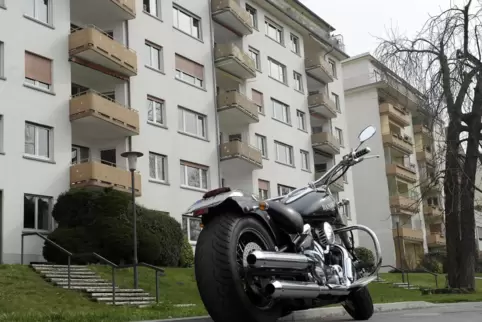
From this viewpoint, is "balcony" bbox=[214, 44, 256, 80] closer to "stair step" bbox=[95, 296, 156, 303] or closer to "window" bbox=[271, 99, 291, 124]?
"window" bbox=[271, 99, 291, 124]

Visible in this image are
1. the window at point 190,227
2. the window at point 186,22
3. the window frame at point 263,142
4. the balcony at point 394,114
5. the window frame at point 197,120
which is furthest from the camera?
the balcony at point 394,114

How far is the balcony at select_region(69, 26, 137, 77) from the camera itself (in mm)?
25984

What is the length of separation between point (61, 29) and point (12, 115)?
490 centimetres

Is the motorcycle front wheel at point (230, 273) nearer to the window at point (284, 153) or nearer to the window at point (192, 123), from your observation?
the window at point (192, 123)

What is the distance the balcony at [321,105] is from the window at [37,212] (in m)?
24.1

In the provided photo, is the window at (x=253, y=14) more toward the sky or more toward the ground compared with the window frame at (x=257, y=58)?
more toward the sky

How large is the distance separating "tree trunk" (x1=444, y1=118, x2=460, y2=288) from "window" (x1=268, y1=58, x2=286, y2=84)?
68.4 ft

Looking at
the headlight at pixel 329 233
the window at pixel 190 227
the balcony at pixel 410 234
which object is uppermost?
the balcony at pixel 410 234

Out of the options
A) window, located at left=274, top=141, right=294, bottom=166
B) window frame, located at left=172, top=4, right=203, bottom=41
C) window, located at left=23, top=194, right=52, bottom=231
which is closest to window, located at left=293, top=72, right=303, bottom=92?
window, located at left=274, top=141, right=294, bottom=166

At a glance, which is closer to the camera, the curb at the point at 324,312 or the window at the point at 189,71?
the curb at the point at 324,312

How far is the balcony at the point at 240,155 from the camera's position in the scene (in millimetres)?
33562

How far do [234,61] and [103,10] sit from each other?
28.7ft

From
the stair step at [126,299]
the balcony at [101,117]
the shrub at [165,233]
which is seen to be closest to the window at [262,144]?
the balcony at [101,117]

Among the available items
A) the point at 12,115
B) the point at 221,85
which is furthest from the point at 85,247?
the point at 221,85
